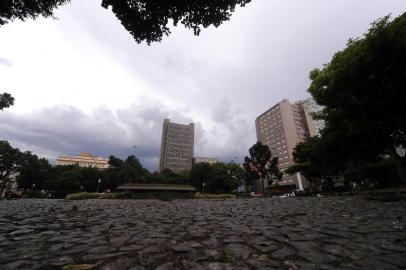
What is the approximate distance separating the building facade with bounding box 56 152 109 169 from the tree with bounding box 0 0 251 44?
474ft

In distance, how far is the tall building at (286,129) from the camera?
275 feet

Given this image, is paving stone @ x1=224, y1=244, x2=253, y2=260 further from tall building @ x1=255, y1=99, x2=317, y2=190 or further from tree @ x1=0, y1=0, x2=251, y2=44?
tall building @ x1=255, y1=99, x2=317, y2=190

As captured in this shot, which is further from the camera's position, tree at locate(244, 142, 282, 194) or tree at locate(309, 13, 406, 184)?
tree at locate(244, 142, 282, 194)

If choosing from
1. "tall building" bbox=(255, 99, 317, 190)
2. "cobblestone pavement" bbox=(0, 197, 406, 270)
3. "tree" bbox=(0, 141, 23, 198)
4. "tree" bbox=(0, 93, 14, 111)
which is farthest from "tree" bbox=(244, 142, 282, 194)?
"tree" bbox=(0, 141, 23, 198)

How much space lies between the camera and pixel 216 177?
179 ft

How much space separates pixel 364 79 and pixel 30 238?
625 inches

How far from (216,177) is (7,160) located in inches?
1966

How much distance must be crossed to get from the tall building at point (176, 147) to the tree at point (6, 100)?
10930 centimetres

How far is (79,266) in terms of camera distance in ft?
7.66

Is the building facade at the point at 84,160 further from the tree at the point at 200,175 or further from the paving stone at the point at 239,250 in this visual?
the paving stone at the point at 239,250

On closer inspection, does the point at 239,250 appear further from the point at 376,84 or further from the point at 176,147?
the point at 176,147

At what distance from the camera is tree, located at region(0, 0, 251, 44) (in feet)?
23.2

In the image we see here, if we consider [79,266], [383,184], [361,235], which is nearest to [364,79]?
[361,235]

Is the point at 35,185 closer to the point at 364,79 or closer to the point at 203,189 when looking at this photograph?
the point at 203,189
